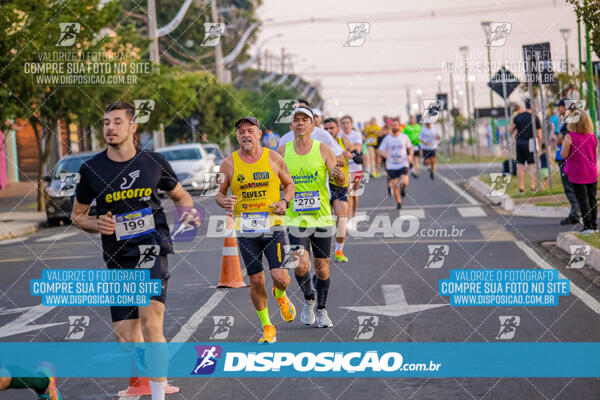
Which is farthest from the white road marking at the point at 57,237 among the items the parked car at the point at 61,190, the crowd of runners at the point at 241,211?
the crowd of runners at the point at 241,211

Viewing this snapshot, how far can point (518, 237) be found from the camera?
16.2 metres

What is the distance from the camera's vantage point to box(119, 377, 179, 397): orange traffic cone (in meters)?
7.08

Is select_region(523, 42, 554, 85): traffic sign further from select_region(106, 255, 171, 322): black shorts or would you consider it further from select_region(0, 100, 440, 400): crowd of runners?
select_region(106, 255, 171, 322): black shorts

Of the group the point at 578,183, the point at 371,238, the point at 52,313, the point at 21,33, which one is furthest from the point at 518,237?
the point at 21,33

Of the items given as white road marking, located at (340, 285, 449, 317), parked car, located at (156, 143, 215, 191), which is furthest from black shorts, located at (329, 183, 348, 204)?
parked car, located at (156, 143, 215, 191)

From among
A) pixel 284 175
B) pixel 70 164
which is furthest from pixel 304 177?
pixel 70 164

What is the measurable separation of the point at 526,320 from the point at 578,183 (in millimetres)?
6638

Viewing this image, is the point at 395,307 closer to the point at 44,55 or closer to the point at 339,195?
the point at 339,195

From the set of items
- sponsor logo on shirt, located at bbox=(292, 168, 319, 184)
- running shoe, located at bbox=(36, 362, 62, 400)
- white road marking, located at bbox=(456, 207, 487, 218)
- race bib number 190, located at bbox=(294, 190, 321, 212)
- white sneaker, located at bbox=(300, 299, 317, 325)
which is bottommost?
white road marking, located at bbox=(456, 207, 487, 218)

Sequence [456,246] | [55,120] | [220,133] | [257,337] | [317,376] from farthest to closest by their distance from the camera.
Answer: [220,133] < [55,120] < [456,246] < [257,337] < [317,376]

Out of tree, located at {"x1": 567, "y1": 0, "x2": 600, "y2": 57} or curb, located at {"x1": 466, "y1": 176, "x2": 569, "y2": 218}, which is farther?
curb, located at {"x1": 466, "y1": 176, "x2": 569, "y2": 218}

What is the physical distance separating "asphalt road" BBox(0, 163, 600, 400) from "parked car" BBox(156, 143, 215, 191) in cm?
1314

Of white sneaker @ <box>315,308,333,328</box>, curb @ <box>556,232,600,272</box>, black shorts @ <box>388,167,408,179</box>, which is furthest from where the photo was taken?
black shorts @ <box>388,167,408,179</box>

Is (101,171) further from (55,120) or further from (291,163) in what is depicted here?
(55,120)
